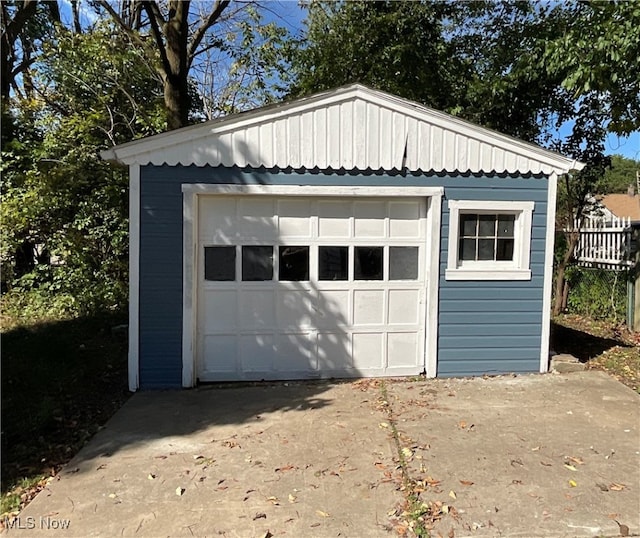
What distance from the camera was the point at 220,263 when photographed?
5.37 m

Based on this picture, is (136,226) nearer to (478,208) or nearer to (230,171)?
(230,171)

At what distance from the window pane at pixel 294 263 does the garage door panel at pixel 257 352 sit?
0.70m

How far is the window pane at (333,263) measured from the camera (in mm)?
5461

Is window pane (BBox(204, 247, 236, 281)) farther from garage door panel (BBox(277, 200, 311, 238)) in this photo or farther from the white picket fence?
the white picket fence

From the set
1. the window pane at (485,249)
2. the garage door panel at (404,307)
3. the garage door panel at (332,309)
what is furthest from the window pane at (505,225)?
the garage door panel at (332,309)

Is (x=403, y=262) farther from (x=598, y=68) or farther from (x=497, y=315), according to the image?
(x=598, y=68)

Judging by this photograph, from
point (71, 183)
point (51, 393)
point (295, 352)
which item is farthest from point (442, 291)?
point (71, 183)

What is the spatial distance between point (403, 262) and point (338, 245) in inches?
30.1

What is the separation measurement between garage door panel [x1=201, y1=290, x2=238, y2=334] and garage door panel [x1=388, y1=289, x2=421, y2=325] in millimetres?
1731

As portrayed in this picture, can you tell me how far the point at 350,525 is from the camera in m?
2.76

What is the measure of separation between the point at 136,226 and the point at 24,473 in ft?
8.15

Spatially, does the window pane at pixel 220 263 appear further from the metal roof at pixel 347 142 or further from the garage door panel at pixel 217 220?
the metal roof at pixel 347 142

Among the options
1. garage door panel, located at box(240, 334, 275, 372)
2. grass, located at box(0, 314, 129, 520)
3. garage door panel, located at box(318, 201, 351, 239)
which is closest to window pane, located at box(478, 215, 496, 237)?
garage door panel, located at box(318, 201, 351, 239)

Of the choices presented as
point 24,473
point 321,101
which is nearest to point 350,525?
point 24,473
